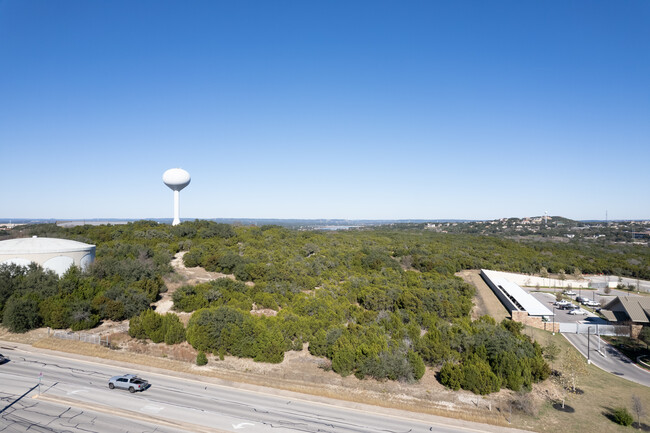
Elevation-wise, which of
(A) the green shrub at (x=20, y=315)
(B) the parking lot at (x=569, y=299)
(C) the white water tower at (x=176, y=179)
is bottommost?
(B) the parking lot at (x=569, y=299)

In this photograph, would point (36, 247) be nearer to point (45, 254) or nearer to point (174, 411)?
point (45, 254)

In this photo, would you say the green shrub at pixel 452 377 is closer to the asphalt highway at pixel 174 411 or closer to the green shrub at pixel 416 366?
the green shrub at pixel 416 366

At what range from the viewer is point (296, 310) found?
3775cm

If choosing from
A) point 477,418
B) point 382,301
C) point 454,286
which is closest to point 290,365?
point 477,418

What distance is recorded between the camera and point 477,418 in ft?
65.8

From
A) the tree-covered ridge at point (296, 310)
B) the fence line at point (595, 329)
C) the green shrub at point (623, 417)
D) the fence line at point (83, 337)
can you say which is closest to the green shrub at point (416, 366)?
the tree-covered ridge at point (296, 310)

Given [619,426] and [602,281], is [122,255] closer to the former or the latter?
[619,426]

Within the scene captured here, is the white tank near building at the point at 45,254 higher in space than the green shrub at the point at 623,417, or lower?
higher

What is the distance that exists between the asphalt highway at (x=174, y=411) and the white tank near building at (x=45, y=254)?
67.8ft

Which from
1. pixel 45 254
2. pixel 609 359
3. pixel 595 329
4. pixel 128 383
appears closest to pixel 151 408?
pixel 128 383

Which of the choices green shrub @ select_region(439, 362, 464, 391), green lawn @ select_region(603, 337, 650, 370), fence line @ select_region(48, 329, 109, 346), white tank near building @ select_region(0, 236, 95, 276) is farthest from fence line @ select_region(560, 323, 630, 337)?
white tank near building @ select_region(0, 236, 95, 276)

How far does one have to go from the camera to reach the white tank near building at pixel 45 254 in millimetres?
39750

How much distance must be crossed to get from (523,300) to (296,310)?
103 feet

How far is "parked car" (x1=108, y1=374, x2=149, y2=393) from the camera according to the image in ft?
70.0
